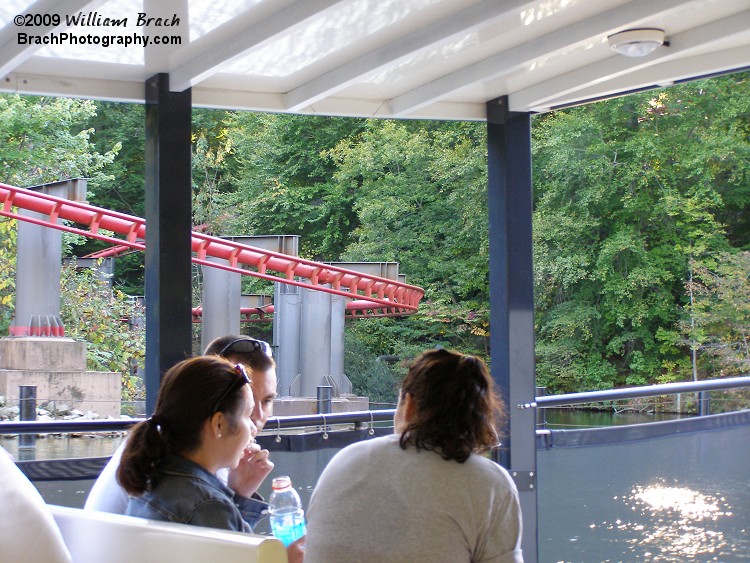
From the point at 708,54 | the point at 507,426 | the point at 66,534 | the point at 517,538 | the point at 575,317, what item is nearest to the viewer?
the point at 517,538

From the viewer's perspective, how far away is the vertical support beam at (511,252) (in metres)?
Answer: 3.98

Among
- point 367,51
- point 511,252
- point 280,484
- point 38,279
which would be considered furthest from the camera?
point 38,279

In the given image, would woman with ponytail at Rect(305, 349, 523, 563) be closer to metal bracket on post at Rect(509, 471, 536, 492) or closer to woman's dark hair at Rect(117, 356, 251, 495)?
woman's dark hair at Rect(117, 356, 251, 495)

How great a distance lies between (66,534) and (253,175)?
24.7m

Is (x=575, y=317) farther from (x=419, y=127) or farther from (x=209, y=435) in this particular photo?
(x=209, y=435)

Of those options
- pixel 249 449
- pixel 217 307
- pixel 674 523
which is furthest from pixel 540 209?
pixel 249 449

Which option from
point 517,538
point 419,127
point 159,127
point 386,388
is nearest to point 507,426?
point 159,127

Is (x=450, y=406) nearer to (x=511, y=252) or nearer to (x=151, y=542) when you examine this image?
(x=151, y=542)

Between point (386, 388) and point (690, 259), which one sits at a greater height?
point (690, 259)

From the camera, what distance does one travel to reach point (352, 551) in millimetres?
1696

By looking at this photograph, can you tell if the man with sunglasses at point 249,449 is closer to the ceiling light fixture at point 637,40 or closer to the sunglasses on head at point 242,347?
the sunglasses on head at point 242,347

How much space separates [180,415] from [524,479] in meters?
2.31

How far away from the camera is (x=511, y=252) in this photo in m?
4.05

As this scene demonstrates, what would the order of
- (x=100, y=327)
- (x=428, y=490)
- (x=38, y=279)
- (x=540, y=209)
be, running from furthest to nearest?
(x=540, y=209) → (x=100, y=327) → (x=38, y=279) → (x=428, y=490)
